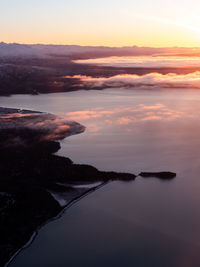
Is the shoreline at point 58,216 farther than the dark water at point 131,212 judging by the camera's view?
No

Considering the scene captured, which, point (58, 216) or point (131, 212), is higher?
point (58, 216)

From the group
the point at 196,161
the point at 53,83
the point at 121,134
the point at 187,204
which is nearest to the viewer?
the point at 187,204

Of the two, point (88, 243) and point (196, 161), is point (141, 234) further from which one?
point (196, 161)

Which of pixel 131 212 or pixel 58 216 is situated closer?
pixel 58 216

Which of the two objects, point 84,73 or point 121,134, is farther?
point 84,73

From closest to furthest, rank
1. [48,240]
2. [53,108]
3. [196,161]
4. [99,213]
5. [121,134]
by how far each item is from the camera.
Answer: [48,240]
[99,213]
[196,161]
[121,134]
[53,108]

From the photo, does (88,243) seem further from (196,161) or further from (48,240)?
(196,161)

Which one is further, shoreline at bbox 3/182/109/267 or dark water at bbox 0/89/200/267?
dark water at bbox 0/89/200/267

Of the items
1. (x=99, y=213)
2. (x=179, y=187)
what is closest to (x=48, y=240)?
(x=99, y=213)
